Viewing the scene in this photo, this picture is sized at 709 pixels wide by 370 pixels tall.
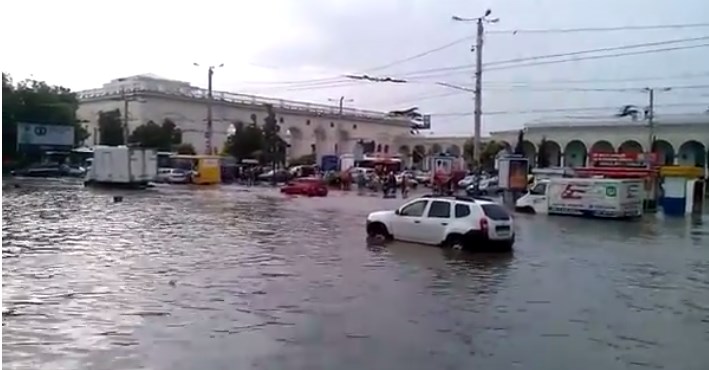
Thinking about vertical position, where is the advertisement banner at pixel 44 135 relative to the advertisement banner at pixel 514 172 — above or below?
above

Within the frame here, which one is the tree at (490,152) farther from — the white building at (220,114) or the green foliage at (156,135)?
the green foliage at (156,135)

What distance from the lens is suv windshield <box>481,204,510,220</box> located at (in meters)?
20.9

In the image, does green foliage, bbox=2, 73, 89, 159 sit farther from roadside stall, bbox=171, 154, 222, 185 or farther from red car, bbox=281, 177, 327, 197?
red car, bbox=281, 177, 327, 197

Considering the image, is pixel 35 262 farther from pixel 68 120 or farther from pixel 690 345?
pixel 68 120

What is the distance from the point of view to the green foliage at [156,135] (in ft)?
296

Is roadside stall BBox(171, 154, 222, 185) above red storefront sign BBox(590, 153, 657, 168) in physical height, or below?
below

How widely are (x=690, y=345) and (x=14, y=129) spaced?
251 feet

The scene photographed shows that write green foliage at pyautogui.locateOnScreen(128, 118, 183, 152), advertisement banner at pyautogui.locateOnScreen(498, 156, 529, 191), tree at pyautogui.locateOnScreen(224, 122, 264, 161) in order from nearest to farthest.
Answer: advertisement banner at pyautogui.locateOnScreen(498, 156, 529, 191) → tree at pyautogui.locateOnScreen(224, 122, 264, 161) → green foliage at pyautogui.locateOnScreen(128, 118, 183, 152)

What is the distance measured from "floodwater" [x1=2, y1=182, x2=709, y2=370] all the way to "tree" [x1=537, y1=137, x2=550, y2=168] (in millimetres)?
63729

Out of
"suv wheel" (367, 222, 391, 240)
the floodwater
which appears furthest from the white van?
"suv wheel" (367, 222, 391, 240)

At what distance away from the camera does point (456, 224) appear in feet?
68.9

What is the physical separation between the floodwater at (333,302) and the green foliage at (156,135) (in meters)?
65.6

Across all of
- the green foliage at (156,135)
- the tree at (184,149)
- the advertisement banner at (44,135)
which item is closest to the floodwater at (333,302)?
the advertisement banner at (44,135)

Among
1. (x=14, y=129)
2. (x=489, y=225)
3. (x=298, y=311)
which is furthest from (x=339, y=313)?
(x=14, y=129)
